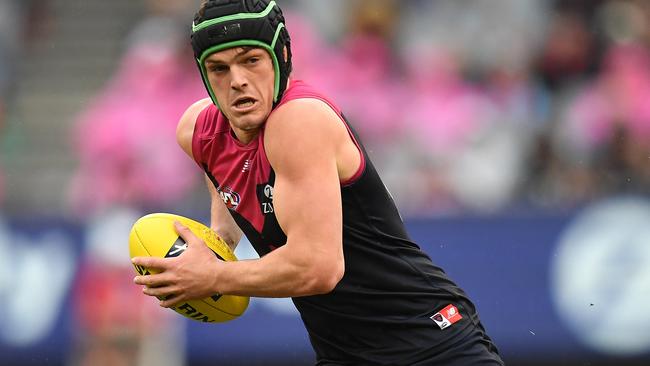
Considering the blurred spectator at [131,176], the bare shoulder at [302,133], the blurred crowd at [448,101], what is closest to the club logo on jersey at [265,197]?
the bare shoulder at [302,133]

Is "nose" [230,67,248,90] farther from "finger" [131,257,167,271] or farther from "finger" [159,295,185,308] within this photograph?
"finger" [159,295,185,308]

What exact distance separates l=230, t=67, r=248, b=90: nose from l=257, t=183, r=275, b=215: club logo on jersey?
0.40m

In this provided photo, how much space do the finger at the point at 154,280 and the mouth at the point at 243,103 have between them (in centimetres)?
70

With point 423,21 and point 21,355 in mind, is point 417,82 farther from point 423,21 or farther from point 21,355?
point 21,355

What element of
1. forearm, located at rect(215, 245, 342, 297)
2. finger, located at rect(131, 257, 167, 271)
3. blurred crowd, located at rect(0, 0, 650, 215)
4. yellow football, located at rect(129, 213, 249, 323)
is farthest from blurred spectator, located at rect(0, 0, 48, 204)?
forearm, located at rect(215, 245, 342, 297)

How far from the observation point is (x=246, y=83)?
4.43 m

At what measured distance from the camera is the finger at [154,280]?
Result: 4508 millimetres

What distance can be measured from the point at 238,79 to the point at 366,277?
0.93 metres

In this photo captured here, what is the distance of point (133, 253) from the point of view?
4.86m

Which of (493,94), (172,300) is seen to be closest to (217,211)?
(172,300)

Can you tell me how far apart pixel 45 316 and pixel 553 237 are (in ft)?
13.1

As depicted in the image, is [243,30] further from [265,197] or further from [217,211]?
[217,211]

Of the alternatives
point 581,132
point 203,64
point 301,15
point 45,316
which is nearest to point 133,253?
point 203,64

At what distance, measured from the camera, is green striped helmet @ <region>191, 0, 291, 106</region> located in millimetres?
4445
